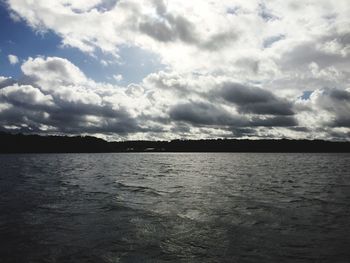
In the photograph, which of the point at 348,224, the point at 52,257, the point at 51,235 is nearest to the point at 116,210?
the point at 51,235

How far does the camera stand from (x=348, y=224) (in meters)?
19.0

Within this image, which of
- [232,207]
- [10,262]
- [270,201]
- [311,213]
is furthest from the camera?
[270,201]

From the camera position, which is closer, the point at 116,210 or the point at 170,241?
the point at 170,241

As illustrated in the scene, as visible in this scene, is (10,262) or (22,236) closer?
(10,262)

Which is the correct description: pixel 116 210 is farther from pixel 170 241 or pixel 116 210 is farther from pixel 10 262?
pixel 10 262

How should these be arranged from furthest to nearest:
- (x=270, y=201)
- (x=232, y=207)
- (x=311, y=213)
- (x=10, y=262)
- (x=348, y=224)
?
(x=270, y=201), (x=232, y=207), (x=311, y=213), (x=348, y=224), (x=10, y=262)

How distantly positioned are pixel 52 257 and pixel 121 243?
318cm

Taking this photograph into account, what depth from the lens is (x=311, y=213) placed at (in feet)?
73.4

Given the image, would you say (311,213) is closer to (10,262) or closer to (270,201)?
(270,201)

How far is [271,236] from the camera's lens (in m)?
16.5

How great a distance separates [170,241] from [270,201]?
1426cm

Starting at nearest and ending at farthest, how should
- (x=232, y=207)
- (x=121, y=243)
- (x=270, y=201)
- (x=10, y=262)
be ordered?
1. (x=10, y=262)
2. (x=121, y=243)
3. (x=232, y=207)
4. (x=270, y=201)

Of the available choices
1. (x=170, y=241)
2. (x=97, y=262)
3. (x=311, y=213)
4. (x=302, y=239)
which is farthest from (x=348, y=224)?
(x=97, y=262)

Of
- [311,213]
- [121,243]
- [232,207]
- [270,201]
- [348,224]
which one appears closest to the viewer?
[121,243]
